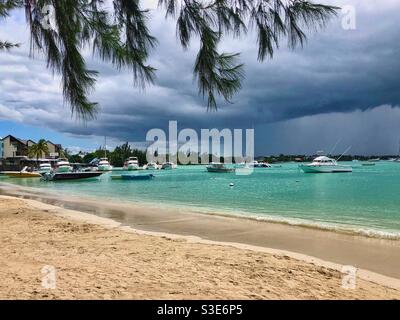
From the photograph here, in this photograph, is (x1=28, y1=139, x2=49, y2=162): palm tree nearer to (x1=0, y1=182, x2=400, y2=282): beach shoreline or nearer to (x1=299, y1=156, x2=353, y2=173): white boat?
(x1=299, y1=156, x2=353, y2=173): white boat

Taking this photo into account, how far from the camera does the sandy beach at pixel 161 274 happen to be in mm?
4559

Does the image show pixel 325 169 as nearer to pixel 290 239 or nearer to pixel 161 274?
pixel 290 239

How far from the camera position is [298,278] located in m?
5.54

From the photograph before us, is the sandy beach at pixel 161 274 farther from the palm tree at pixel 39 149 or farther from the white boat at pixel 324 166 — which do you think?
the palm tree at pixel 39 149

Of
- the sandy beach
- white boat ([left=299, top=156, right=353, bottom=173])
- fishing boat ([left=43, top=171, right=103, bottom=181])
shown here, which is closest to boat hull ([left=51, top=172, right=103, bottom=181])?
fishing boat ([left=43, top=171, right=103, bottom=181])

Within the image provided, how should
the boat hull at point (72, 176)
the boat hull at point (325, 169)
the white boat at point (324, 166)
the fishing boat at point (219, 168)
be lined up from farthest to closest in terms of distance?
the fishing boat at point (219, 168), the boat hull at point (325, 169), the white boat at point (324, 166), the boat hull at point (72, 176)

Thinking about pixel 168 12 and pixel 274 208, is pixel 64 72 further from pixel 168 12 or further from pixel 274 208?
pixel 274 208

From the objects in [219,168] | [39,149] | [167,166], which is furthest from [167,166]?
[219,168]

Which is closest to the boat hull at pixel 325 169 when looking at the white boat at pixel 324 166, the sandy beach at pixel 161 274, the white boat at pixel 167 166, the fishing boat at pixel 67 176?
the white boat at pixel 324 166

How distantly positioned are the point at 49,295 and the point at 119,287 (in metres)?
0.77

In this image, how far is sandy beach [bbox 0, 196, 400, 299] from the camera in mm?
4559

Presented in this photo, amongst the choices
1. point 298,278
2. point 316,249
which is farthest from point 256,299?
point 316,249

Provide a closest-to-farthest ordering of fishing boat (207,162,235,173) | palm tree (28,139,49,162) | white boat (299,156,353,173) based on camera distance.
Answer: white boat (299,156,353,173) < fishing boat (207,162,235,173) < palm tree (28,139,49,162)

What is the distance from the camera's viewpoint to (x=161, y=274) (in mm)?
5422
